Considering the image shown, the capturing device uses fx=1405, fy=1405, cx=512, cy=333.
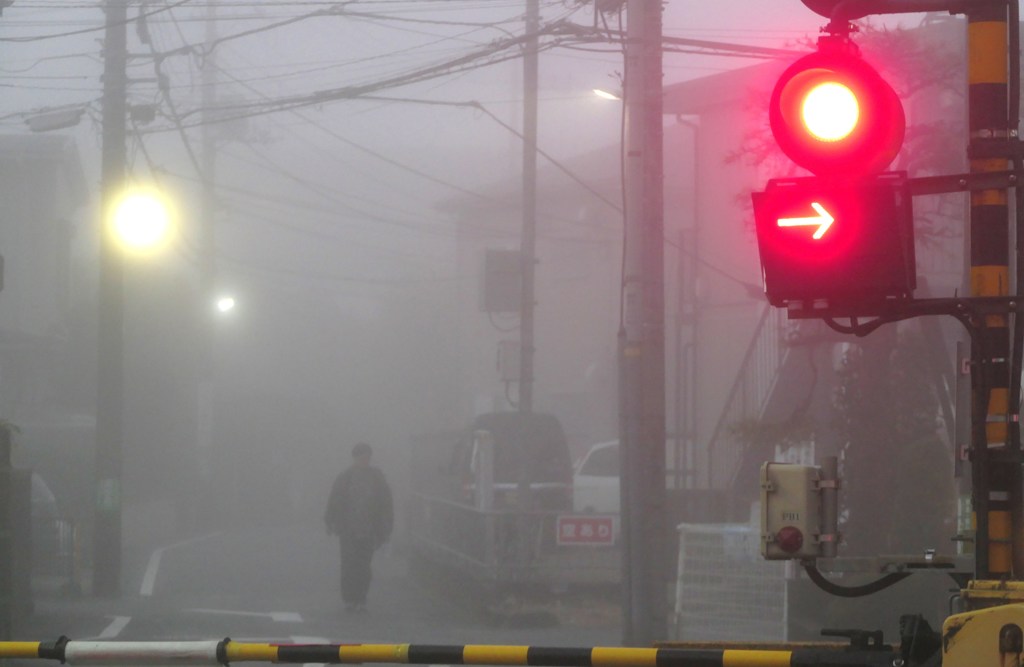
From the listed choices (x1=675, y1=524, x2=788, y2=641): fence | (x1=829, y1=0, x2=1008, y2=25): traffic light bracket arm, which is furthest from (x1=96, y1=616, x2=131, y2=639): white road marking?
(x1=829, y1=0, x2=1008, y2=25): traffic light bracket arm

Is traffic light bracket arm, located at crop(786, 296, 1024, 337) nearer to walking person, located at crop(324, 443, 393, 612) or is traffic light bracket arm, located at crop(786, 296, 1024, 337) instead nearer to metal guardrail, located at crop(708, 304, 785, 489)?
metal guardrail, located at crop(708, 304, 785, 489)

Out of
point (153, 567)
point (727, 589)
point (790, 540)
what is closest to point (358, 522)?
point (727, 589)

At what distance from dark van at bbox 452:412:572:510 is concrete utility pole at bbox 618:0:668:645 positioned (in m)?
6.94

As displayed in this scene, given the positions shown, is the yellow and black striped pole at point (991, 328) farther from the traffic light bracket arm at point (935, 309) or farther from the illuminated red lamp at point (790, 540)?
the illuminated red lamp at point (790, 540)

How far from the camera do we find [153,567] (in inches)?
746

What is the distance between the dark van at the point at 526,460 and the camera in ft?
56.7

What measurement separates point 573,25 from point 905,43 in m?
3.10

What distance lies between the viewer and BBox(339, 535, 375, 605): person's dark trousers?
14000 mm

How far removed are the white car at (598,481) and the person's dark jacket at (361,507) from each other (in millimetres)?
6998

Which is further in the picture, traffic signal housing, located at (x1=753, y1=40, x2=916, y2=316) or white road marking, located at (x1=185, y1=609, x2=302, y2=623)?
white road marking, located at (x1=185, y1=609, x2=302, y2=623)

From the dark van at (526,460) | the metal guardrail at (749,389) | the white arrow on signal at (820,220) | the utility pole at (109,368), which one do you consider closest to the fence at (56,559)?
the utility pole at (109,368)

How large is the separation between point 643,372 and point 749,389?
5.55 m

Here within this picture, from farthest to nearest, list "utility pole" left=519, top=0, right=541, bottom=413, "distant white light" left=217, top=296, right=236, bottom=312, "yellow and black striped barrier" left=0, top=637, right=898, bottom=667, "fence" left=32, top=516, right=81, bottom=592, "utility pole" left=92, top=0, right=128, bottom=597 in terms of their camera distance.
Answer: "distant white light" left=217, top=296, right=236, bottom=312 → "utility pole" left=519, top=0, right=541, bottom=413 → "utility pole" left=92, top=0, right=128, bottom=597 → "fence" left=32, top=516, right=81, bottom=592 → "yellow and black striped barrier" left=0, top=637, right=898, bottom=667

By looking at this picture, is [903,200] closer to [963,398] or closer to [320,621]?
[963,398]
